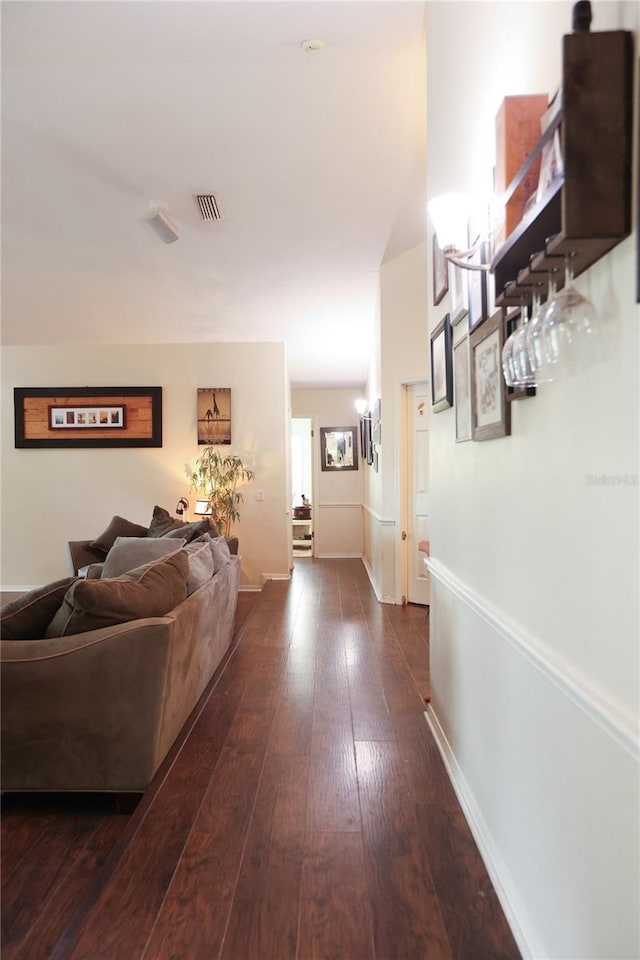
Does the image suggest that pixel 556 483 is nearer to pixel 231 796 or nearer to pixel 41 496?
pixel 231 796

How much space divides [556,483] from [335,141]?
272cm

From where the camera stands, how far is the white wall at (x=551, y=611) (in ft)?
2.96

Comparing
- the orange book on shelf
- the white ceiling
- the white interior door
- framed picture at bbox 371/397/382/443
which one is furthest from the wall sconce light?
framed picture at bbox 371/397/382/443

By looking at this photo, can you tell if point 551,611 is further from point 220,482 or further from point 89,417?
point 89,417

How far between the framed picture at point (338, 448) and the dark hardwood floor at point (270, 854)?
241 inches

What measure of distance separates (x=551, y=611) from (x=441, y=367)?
55.5 inches

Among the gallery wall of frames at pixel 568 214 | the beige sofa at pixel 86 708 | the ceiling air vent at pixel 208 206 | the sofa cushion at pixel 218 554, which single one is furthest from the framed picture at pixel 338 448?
the gallery wall of frames at pixel 568 214

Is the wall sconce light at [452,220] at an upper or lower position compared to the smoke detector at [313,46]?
lower

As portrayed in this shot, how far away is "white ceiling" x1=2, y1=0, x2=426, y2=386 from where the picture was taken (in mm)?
2320

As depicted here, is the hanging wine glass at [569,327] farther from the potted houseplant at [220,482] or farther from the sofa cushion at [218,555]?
the potted houseplant at [220,482]

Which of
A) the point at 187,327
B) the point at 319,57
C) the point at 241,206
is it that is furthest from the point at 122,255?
the point at 319,57

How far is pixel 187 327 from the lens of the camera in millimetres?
5984

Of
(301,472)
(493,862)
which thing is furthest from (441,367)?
(301,472)

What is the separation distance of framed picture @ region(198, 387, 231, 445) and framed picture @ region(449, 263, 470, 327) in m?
4.53
